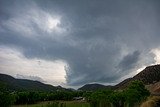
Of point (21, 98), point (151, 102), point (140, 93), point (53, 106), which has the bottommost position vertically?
point (151, 102)

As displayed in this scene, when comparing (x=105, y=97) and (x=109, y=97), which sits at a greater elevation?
(x=109, y=97)

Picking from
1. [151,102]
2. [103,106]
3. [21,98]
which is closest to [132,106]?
[103,106]

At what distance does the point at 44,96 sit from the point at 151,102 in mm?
169931

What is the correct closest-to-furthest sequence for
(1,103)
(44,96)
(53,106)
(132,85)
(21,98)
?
1. (53,106)
2. (1,103)
3. (132,85)
4. (21,98)
5. (44,96)

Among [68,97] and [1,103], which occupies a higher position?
[68,97]

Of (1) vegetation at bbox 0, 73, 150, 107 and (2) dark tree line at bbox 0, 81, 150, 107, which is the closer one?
(1) vegetation at bbox 0, 73, 150, 107

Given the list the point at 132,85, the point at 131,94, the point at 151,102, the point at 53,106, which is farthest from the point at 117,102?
the point at 151,102

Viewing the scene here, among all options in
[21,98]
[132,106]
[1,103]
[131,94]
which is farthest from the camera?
[21,98]

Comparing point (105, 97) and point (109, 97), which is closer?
point (105, 97)

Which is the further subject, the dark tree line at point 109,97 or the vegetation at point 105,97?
the dark tree line at point 109,97

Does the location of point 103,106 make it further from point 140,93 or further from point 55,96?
point 55,96

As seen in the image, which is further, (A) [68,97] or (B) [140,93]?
(A) [68,97]

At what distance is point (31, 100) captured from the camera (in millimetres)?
165625

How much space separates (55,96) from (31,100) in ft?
84.4
